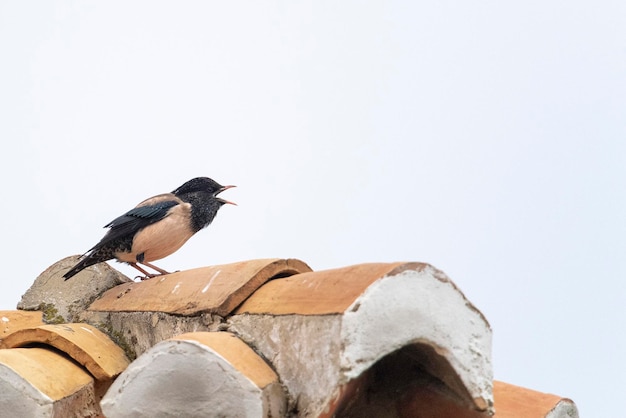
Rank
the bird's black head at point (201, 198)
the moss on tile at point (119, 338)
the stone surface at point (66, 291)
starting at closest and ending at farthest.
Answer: the moss on tile at point (119, 338), the stone surface at point (66, 291), the bird's black head at point (201, 198)

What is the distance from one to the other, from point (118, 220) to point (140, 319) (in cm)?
237

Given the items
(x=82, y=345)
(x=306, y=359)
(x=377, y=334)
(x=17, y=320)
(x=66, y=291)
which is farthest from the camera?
(x=66, y=291)

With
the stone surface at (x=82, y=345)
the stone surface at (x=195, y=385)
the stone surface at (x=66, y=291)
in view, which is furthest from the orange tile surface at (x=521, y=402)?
the stone surface at (x=66, y=291)

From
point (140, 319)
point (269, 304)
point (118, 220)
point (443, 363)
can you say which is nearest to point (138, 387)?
point (269, 304)

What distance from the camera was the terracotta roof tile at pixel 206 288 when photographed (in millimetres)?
2916

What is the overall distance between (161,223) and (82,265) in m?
1.45

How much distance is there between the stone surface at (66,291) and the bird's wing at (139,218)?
4.29 feet

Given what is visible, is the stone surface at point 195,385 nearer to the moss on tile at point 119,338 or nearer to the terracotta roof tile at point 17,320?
the moss on tile at point 119,338

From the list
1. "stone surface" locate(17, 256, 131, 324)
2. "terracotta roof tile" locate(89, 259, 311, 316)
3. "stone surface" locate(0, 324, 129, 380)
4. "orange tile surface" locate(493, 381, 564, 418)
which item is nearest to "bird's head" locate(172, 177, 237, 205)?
"stone surface" locate(17, 256, 131, 324)

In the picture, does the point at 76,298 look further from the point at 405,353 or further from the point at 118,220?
the point at 405,353

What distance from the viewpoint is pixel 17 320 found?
4.07m

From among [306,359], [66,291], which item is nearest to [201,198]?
[66,291]

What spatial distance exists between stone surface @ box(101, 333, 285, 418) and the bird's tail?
6.44 feet

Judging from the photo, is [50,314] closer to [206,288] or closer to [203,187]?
[206,288]
